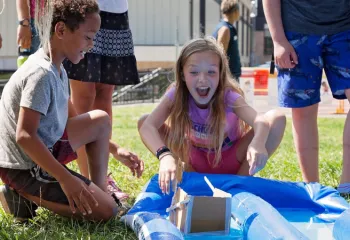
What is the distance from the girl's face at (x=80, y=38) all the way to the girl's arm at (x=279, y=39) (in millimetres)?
1096

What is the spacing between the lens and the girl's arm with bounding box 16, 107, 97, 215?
2.59 metres

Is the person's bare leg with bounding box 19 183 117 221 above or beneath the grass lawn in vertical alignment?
above

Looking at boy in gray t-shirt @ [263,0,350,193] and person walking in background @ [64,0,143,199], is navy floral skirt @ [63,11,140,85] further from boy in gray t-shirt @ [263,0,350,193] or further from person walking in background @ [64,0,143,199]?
boy in gray t-shirt @ [263,0,350,193]

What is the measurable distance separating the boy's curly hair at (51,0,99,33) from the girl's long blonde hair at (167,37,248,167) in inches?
30.2

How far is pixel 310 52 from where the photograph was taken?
11.3 ft

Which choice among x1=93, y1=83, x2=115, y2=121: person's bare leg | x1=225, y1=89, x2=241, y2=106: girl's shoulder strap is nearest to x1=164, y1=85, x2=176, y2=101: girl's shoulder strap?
x1=225, y1=89, x2=241, y2=106: girl's shoulder strap

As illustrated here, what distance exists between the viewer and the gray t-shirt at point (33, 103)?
267 cm

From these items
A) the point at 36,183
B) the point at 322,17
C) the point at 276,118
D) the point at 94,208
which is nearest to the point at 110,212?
the point at 94,208

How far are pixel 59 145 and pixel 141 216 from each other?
0.64m

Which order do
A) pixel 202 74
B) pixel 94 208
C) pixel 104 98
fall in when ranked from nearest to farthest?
pixel 94 208
pixel 202 74
pixel 104 98

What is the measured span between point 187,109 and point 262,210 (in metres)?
1.00

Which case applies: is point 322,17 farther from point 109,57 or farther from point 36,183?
point 36,183

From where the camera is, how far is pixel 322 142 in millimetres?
7051

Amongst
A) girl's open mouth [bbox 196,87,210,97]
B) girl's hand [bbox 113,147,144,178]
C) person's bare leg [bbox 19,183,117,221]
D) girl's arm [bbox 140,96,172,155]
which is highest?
girl's open mouth [bbox 196,87,210,97]
